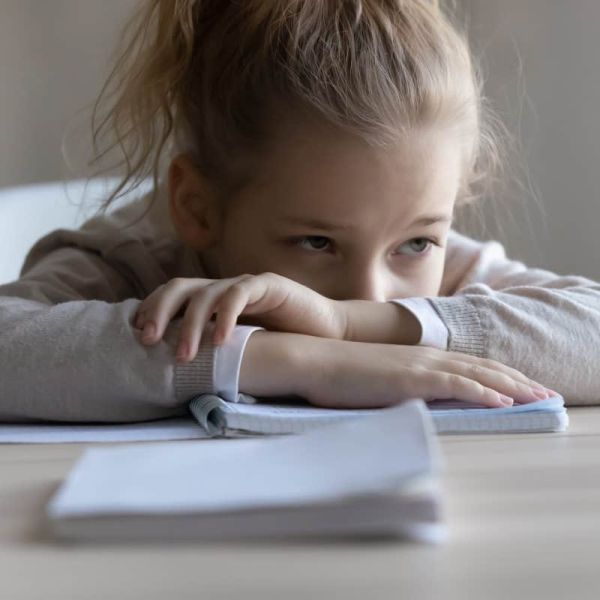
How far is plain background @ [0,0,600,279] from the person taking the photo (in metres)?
2.04

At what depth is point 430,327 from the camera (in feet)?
2.85

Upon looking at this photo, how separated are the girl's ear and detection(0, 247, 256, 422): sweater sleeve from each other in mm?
314

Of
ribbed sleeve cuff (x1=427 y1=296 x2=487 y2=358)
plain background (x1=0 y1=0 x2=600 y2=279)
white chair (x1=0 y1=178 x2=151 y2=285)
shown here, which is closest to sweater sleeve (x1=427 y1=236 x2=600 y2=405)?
ribbed sleeve cuff (x1=427 y1=296 x2=487 y2=358)

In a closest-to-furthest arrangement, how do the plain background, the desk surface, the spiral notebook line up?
the desk surface → the spiral notebook → the plain background

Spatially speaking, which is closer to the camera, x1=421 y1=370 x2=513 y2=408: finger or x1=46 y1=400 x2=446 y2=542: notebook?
x1=46 y1=400 x2=446 y2=542: notebook

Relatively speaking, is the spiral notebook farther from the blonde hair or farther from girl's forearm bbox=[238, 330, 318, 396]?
the blonde hair

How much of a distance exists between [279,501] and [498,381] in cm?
38

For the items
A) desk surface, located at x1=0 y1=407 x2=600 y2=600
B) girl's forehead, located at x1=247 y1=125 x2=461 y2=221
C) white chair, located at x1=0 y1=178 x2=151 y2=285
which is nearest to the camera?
desk surface, located at x1=0 y1=407 x2=600 y2=600

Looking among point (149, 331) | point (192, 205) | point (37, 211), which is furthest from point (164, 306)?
point (37, 211)

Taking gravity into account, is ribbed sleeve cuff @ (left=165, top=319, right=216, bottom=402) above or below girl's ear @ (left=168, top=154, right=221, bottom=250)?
below

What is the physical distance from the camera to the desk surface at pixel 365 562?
388 mm

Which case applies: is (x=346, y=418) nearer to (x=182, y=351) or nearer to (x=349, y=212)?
(x=182, y=351)

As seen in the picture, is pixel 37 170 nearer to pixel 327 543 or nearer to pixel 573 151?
pixel 573 151

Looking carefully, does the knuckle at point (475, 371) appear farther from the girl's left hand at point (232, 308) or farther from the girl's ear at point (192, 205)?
the girl's ear at point (192, 205)
